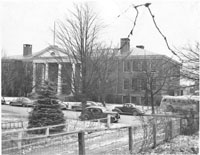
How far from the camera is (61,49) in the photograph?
128cm

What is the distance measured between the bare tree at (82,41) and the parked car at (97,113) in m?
0.07

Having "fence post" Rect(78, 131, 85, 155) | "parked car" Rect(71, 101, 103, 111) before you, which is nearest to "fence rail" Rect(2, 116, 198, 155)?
"fence post" Rect(78, 131, 85, 155)

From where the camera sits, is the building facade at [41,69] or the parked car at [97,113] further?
the parked car at [97,113]

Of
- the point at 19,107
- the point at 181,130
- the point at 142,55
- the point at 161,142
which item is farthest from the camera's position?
the point at 181,130

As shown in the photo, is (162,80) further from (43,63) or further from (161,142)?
(43,63)

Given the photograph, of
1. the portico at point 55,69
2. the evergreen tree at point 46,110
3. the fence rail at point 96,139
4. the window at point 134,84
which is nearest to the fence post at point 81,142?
the fence rail at point 96,139

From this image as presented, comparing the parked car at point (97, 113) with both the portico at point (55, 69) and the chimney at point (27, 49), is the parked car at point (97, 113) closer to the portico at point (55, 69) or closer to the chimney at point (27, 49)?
the portico at point (55, 69)

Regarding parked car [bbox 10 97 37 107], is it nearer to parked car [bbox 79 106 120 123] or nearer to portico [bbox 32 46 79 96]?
portico [bbox 32 46 79 96]

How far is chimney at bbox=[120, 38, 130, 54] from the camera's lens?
3.50ft

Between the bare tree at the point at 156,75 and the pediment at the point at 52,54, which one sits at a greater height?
the pediment at the point at 52,54

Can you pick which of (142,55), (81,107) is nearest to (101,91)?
(81,107)

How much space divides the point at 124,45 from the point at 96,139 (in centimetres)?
43

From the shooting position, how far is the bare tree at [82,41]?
121cm

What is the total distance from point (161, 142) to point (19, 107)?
0.83 meters
